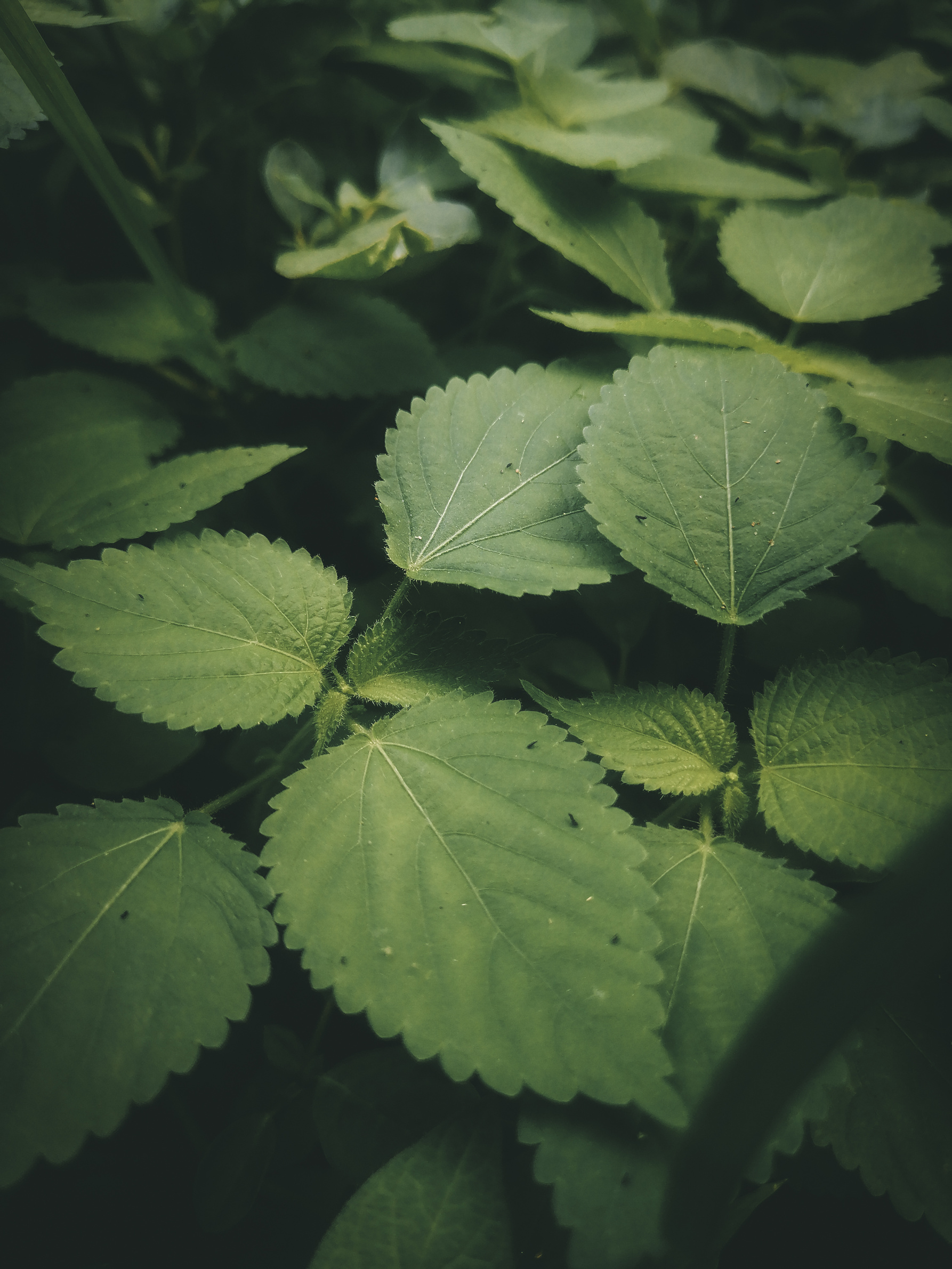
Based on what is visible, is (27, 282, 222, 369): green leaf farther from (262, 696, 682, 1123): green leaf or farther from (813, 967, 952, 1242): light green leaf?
(813, 967, 952, 1242): light green leaf

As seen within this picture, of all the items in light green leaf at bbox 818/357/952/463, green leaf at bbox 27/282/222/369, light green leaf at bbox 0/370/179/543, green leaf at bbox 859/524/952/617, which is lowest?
green leaf at bbox 859/524/952/617

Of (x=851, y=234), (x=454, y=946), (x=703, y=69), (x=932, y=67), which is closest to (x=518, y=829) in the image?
(x=454, y=946)

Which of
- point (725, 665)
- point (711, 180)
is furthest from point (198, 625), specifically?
point (711, 180)

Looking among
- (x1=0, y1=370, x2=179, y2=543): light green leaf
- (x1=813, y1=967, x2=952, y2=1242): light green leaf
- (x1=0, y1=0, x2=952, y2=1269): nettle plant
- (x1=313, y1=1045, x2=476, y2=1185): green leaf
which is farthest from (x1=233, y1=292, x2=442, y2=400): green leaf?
(x1=813, y1=967, x2=952, y2=1242): light green leaf

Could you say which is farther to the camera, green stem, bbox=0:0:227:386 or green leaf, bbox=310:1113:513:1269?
green stem, bbox=0:0:227:386

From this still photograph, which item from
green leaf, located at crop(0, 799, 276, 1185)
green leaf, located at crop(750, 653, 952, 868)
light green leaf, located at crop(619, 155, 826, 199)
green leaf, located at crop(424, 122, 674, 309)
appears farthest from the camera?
light green leaf, located at crop(619, 155, 826, 199)

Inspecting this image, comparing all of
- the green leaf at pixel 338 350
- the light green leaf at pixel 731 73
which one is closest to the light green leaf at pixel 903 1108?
the green leaf at pixel 338 350

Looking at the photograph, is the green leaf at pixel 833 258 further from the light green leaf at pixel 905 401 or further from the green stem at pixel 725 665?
the green stem at pixel 725 665
